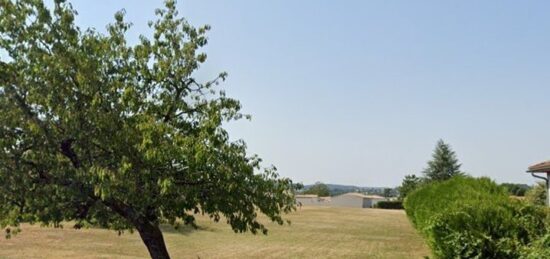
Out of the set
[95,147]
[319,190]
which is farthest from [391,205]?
[95,147]

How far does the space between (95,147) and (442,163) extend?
237 feet

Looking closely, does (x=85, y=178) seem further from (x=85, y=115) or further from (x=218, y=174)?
(x=218, y=174)

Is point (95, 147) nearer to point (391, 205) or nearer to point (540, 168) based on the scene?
point (540, 168)

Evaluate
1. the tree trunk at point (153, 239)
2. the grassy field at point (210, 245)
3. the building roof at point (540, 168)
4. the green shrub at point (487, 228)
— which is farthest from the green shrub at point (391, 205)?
the tree trunk at point (153, 239)

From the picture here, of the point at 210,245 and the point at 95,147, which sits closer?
the point at 95,147

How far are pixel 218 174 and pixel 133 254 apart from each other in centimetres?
1183

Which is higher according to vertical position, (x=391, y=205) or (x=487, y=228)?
(x=391, y=205)

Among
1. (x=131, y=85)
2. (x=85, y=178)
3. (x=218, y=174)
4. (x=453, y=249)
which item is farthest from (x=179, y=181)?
(x=453, y=249)

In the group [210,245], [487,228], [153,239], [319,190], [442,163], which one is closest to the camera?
[487,228]

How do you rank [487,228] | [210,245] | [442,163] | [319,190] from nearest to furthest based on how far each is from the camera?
[487,228]
[210,245]
[442,163]
[319,190]

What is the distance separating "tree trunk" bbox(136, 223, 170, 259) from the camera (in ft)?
26.7

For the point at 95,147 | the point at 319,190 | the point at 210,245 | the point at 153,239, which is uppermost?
the point at 319,190

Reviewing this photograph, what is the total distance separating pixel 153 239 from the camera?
825 centimetres

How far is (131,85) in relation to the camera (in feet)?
25.4
